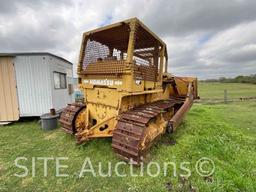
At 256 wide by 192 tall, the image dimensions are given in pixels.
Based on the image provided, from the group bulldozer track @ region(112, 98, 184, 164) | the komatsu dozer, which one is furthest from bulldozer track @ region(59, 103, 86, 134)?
bulldozer track @ region(112, 98, 184, 164)

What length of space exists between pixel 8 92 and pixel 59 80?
2.39 m

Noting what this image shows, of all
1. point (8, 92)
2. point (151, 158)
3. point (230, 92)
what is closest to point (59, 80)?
point (8, 92)

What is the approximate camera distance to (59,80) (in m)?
9.29

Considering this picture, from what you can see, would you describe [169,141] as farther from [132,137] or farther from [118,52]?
[118,52]

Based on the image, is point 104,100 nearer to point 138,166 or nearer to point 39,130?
point 138,166

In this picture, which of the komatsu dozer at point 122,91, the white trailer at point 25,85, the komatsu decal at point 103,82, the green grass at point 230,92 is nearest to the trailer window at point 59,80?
the white trailer at point 25,85

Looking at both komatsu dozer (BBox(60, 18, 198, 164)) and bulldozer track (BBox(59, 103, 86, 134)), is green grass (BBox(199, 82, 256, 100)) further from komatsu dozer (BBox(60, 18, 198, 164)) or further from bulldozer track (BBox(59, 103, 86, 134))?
bulldozer track (BBox(59, 103, 86, 134))

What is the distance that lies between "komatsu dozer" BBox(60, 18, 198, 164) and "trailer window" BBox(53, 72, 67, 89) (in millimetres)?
3925

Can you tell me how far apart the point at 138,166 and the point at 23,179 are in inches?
80.9

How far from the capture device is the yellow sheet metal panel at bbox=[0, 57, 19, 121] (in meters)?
7.50

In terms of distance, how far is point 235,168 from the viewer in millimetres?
3318

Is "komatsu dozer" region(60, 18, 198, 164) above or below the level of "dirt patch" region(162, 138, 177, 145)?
above

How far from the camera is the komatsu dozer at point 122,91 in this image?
330 centimetres

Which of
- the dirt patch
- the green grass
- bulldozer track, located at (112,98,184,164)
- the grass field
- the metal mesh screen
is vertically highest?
the metal mesh screen
